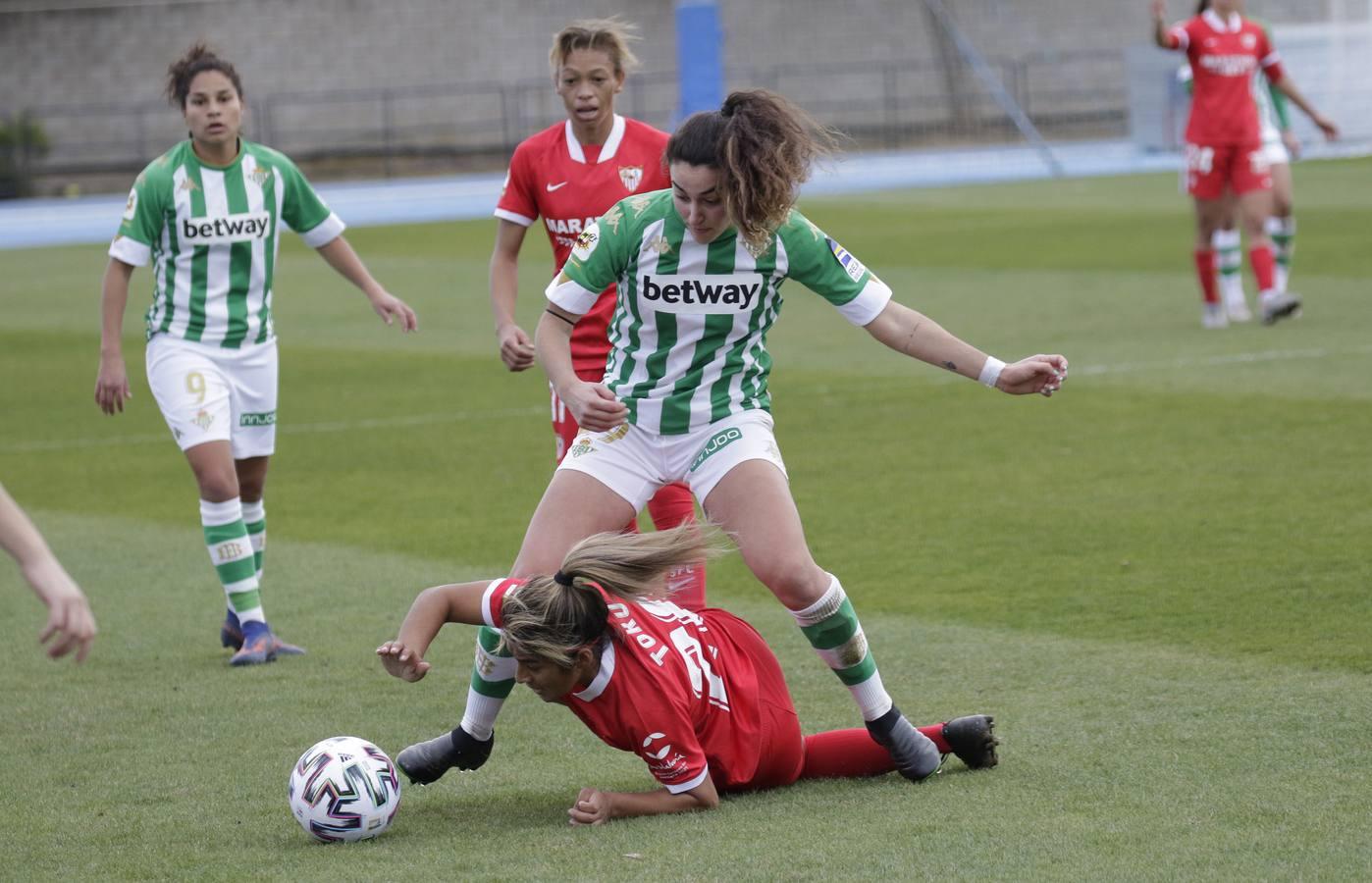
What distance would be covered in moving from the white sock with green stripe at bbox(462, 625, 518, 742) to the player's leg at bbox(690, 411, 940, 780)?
663mm

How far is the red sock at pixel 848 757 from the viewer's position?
5.16 metres

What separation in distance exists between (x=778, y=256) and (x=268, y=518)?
16.8ft

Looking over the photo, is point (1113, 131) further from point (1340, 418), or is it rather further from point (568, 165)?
point (568, 165)

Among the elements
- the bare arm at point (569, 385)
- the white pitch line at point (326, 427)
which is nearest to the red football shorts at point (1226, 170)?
the white pitch line at point (326, 427)

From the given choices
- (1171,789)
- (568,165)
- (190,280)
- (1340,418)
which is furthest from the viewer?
(1340,418)

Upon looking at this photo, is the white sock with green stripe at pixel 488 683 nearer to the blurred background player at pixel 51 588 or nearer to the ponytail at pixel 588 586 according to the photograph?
the ponytail at pixel 588 586

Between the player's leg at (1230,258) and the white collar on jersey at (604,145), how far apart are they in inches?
354

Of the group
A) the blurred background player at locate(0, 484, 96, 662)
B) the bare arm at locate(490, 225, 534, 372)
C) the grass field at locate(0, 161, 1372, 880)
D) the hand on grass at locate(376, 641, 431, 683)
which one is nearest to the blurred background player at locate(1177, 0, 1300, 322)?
the grass field at locate(0, 161, 1372, 880)

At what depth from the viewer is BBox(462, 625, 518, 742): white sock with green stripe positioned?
202 inches

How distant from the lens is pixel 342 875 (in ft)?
14.5

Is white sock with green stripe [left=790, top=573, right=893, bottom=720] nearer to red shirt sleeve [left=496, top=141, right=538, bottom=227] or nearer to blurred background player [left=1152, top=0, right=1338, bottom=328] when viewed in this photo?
red shirt sleeve [left=496, top=141, right=538, bottom=227]

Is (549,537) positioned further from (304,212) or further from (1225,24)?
(1225,24)

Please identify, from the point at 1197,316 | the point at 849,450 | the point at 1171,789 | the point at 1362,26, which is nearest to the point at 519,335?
the point at 1171,789

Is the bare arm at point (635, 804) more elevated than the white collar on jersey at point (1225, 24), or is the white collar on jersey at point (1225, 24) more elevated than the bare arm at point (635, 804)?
the white collar on jersey at point (1225, 24)
